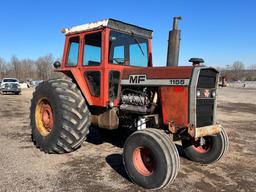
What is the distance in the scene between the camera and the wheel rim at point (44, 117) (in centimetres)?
656

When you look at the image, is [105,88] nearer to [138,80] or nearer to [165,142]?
[138,80]

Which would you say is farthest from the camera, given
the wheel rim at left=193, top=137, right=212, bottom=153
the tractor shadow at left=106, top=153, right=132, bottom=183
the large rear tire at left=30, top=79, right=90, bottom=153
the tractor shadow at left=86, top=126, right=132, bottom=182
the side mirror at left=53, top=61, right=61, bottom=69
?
the tractor shadow at left=86, top=126, right=132, bottom=182

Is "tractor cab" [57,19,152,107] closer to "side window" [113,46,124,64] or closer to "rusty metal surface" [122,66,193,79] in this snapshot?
"side window" [113,46,124,64]

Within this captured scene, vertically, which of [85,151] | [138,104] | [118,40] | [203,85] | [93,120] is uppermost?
[118,40]

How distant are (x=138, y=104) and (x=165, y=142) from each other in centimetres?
148

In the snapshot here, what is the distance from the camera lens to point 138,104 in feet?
19.1

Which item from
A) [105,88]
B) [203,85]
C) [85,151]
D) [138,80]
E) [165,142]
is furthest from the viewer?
[85,151]

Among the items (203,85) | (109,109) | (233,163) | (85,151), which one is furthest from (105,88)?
(233,163)

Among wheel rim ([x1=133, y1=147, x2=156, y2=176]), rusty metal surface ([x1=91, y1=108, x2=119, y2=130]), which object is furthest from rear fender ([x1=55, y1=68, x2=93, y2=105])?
wheel rim ([x1=133, y1=147, x2=156, y2=176])

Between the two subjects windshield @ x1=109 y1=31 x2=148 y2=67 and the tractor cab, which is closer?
the tractor cab

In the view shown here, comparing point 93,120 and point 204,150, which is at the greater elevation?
point 93,120

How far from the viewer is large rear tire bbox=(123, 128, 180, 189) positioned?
14.3 feet

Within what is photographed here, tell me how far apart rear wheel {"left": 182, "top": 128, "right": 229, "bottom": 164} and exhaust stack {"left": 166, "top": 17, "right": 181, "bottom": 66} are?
1557 millimetres

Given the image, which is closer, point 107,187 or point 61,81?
point 107,187
